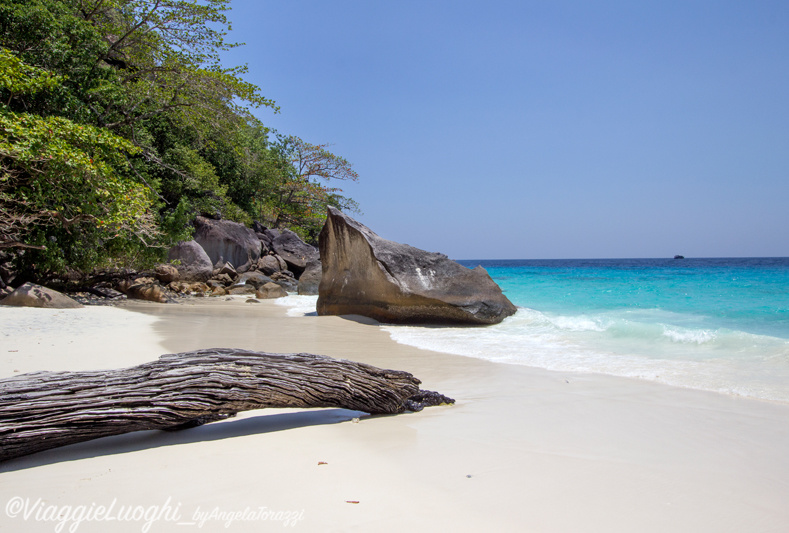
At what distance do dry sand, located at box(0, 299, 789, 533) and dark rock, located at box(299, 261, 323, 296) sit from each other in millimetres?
13261

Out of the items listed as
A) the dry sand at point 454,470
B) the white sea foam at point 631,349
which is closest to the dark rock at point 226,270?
the white sea foam at point 631,349

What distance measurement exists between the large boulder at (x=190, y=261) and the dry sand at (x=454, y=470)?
529 inches

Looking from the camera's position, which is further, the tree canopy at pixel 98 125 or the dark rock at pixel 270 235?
the dark rock at pixel 270 235

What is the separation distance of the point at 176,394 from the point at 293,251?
67.3ft

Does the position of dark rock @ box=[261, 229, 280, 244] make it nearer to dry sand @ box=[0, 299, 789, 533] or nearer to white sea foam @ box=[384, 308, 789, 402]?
white sea foam @ box=[384, 308, 789, 402]

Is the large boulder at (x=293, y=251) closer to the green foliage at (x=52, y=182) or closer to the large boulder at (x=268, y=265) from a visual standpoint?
the large boulder at (x=268, y=265)

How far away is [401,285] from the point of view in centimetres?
1002

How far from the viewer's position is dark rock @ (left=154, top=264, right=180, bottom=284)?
16.5 metres

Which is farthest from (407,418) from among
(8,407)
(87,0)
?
(87,0)

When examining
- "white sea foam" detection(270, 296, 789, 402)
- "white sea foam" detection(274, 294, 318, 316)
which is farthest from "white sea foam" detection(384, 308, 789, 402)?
"white sea foam" detection(274, 294, 318, 316)

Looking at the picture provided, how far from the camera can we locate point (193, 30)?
14508mm

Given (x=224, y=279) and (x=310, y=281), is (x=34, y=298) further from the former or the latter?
(x=310, y=281)

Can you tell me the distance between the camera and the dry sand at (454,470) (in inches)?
82.0

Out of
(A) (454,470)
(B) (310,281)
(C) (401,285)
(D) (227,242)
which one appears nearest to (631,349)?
(C) (401,285)
